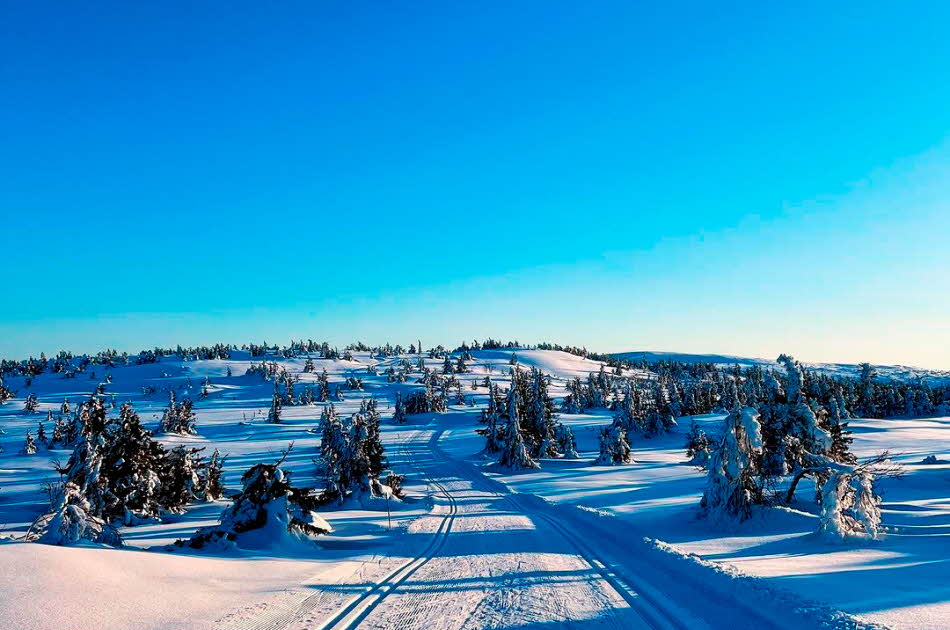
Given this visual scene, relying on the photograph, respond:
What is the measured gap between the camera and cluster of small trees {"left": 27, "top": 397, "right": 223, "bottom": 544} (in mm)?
23594

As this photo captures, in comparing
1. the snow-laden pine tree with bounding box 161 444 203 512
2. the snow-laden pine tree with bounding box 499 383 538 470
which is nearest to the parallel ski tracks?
the snow-laden pine tree with bounding box 161 444 203 512

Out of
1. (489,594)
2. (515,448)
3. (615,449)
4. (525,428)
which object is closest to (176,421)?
(525,428)

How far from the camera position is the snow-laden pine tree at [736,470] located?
19.2 m

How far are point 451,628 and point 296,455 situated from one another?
235 feet

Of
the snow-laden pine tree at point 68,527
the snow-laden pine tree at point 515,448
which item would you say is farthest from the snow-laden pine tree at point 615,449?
the snow-laden pine tree at point 68,527

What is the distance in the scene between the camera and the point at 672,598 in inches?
407

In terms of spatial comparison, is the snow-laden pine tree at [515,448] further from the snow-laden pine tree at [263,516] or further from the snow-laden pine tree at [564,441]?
the snow-laden pine tree at [263,516]

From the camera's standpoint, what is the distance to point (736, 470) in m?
19.1

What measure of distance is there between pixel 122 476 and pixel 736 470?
3195cm

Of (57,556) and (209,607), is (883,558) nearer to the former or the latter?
(209,607)

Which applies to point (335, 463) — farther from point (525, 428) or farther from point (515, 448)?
point (525, 428)

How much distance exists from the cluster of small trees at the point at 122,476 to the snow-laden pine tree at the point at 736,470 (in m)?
20.2

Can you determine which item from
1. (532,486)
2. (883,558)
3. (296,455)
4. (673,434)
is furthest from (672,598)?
(673,434)

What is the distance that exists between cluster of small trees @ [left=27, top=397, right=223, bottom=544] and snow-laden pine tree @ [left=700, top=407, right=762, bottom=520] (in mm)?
20221
